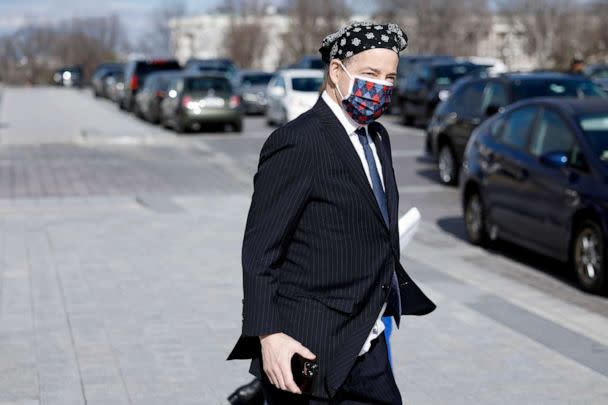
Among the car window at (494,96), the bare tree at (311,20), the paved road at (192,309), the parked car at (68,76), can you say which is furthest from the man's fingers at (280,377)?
the bare tree at (311,20)

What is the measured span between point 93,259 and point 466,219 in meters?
3.67

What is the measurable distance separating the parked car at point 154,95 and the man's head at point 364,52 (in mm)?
27470

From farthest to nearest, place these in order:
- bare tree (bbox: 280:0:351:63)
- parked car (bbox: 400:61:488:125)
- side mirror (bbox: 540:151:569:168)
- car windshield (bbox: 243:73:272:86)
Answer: bare tree (bbox: 280:0:351:63), car windshield (bbox: 243:73:272:86), parked car (bbox: 400:61:488:125), side mirror (bbox: 540:151:569:168)

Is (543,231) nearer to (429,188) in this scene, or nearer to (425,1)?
(429,188)

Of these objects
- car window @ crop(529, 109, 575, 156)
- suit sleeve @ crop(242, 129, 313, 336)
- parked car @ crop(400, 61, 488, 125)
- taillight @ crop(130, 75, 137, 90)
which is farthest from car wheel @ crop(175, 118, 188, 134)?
suit sleeve @ crop(242, 129, 313, 336)

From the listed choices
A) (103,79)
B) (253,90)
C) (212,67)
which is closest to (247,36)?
(103,79)

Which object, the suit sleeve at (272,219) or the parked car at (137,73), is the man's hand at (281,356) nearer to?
the suit sleeve at (272,219)

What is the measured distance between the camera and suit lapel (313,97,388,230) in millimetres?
3488

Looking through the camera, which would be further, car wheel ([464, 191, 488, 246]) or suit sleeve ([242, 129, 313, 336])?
car wheel ([464, 191, 488, 246])

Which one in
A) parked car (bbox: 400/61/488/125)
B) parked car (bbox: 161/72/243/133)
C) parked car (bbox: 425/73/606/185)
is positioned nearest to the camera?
parked car (bbox: 425/73/606/185)

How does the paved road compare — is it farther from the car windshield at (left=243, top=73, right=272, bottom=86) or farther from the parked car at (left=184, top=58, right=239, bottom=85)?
the parked car at (left=184, top=58, right=239, bottom=85)

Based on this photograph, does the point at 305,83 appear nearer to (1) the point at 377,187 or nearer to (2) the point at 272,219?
(1) the point at 377,187

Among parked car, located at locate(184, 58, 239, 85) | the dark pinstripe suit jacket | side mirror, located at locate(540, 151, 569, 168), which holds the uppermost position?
the dark pinstripe suit jacket

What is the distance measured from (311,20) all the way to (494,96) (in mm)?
57328
